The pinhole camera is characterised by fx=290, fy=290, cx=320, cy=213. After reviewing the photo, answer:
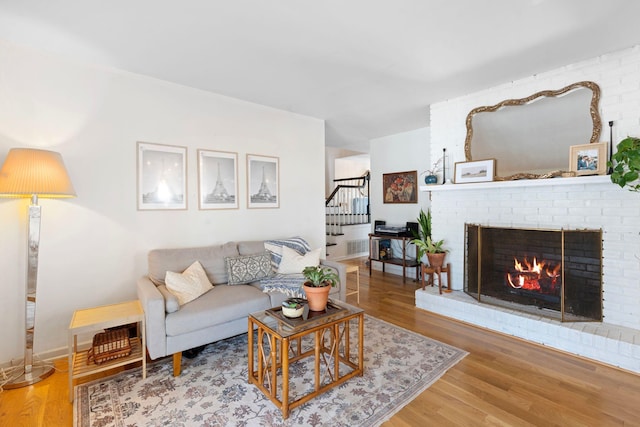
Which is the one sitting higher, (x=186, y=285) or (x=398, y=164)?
(x=398, y=164)

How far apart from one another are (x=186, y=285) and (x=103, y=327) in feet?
2.03

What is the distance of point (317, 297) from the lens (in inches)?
80.4

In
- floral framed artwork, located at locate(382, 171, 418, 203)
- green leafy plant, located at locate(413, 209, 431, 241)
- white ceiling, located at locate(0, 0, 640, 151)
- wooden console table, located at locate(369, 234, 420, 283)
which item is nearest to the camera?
white ceiling, located at locate(0, 0, 640, 151)

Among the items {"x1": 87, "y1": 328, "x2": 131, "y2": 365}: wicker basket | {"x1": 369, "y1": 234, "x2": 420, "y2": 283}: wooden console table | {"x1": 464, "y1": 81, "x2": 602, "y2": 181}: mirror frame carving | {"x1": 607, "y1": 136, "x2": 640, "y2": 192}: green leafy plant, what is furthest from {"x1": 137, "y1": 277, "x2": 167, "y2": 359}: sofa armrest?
{"x1": 607, "y1": 136, "x2": 640, "y2": 192}: green leafy plant

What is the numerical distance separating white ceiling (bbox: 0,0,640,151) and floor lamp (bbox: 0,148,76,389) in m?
0.95

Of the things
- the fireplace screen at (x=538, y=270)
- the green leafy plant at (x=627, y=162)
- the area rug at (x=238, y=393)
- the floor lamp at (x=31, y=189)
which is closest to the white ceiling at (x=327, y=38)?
the green leafy plant at (x=627, y=162)

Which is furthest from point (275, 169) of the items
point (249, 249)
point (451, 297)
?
point (451, 297)

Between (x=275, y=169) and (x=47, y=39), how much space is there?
7.70 feet

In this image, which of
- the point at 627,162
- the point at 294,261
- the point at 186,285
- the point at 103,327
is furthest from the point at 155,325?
the point at 627,162

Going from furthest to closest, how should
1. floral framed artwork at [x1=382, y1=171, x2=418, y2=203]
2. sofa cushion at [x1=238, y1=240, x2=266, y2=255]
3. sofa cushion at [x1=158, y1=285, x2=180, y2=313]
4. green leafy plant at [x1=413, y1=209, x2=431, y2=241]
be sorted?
1. floral framed artwork at [x1=382, y1=171, x2=418, y2=203]
2. green leafy plant at [x1=413, y1=209, x2=431, y2=241]
3. sofa cushion at [x1=238, y1=240, x2=266, y2=255]
4. sofa cushion at [x1=158, y1=285, x2=180, y2=313]

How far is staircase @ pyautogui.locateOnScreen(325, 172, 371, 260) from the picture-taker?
6484 millimetres

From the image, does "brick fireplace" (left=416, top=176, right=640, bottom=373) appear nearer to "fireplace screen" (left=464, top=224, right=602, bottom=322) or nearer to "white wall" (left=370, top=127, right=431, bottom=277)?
"fireplace screen" (left=464, top=224, right=602, bottom=322)

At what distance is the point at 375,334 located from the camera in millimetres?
2883

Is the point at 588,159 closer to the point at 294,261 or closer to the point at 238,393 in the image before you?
the point at 294,261
